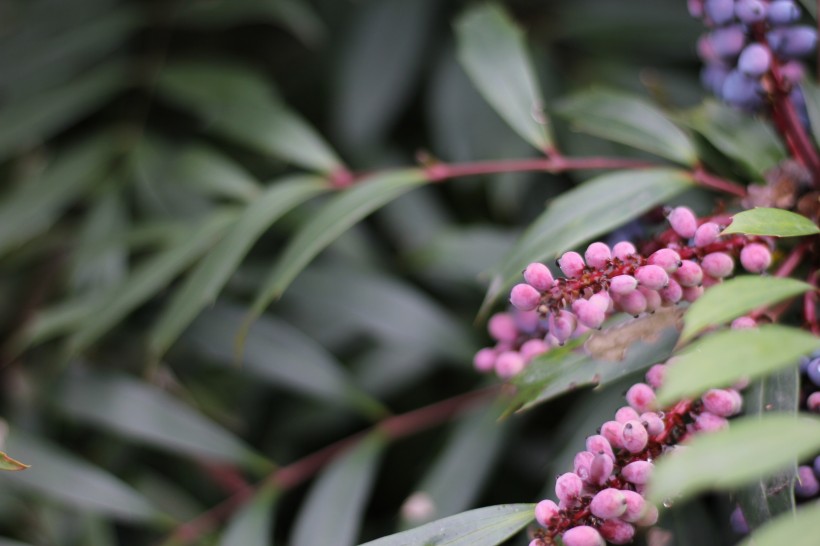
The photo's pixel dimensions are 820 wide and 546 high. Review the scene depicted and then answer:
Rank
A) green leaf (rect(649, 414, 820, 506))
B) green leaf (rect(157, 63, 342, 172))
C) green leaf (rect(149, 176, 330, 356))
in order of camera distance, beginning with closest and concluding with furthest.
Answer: green leaf (rect(649, 414, 820, 506)) < green leaf (rect(149, 176, 330, 356)) < green leaf (rect(157, 63, 342, 172))

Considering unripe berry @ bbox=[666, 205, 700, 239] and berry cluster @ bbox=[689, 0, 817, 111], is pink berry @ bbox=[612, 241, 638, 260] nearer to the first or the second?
unripe berry @ bbox=[666, 205, 700, 239]

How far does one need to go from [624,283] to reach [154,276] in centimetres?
42

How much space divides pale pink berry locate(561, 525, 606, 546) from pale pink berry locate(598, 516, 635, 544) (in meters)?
0.01

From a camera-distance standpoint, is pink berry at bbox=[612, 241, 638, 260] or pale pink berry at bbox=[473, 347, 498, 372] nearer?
pink berry at bbox=[612, 241, 638, 260]

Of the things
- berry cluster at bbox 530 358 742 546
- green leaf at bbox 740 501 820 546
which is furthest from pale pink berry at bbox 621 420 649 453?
green leaf at bbox 740 501 820 546

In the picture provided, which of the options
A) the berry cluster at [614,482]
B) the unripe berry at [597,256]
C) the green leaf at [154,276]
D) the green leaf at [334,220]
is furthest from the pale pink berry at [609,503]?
the green leaf at [154,276]

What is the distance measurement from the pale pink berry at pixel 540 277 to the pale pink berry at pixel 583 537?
11 centimetres

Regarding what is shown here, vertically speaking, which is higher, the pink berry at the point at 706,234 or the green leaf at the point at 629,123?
the green leaf at the point at 629,123

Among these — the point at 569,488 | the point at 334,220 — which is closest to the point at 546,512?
the point at 569,488

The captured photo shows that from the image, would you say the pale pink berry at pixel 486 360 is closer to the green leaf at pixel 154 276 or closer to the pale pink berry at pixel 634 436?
the pale pink berry at pixel 634 436

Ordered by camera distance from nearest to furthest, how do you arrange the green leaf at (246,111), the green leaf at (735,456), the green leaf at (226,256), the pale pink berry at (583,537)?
the green leaf at (735,456) < the pale pink berry at (583,537) < the green leaf at (226,256) < the green leaf at (246,111)

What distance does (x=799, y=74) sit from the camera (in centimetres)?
54

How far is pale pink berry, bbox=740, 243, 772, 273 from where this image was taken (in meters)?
0.41

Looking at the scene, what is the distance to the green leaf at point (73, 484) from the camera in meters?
0.68
